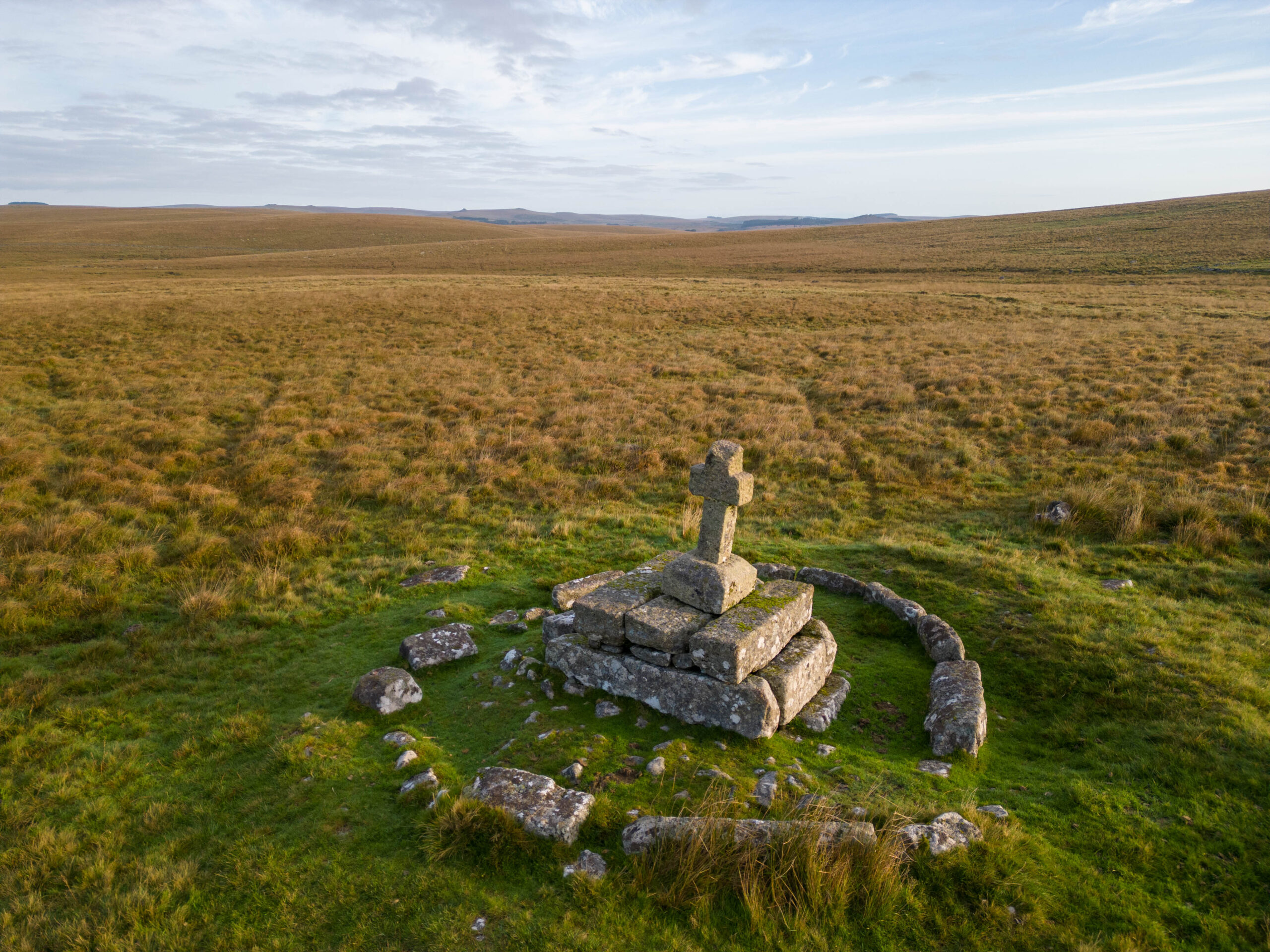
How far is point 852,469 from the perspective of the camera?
47.7 feet

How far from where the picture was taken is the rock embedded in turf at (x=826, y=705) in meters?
6.23

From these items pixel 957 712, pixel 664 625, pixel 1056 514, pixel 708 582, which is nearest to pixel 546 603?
pixel 664 625

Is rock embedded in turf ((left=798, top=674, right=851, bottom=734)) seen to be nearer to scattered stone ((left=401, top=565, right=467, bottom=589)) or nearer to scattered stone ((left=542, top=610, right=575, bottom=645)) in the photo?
scattered stone ((left=542, top=610, right=575, bottom=645))

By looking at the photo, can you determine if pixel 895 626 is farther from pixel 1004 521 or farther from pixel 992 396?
pixel 992 396

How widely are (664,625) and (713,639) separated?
1.84 feet

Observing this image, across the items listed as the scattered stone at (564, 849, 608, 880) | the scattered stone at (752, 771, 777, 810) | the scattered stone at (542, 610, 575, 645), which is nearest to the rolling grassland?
the scattered stone at (564, 849, 608, 880)

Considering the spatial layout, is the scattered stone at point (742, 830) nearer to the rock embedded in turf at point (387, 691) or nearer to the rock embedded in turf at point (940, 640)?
the rock embedded in turf at point (387, 691)

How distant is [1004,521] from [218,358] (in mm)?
26500

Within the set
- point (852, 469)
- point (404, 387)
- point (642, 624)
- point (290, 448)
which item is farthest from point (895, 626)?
point (404, 387)

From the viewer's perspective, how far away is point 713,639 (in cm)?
603

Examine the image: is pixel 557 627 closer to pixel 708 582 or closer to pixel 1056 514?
pixel 708 582

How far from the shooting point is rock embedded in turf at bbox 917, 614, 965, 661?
23.4ft

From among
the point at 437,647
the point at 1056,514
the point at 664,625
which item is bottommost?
the point at 1056,514

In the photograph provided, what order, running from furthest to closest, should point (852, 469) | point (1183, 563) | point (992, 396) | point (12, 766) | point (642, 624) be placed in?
point (992, 396), point (852, 469), point (1183, 563), point (642, 624), point (12, 766)
